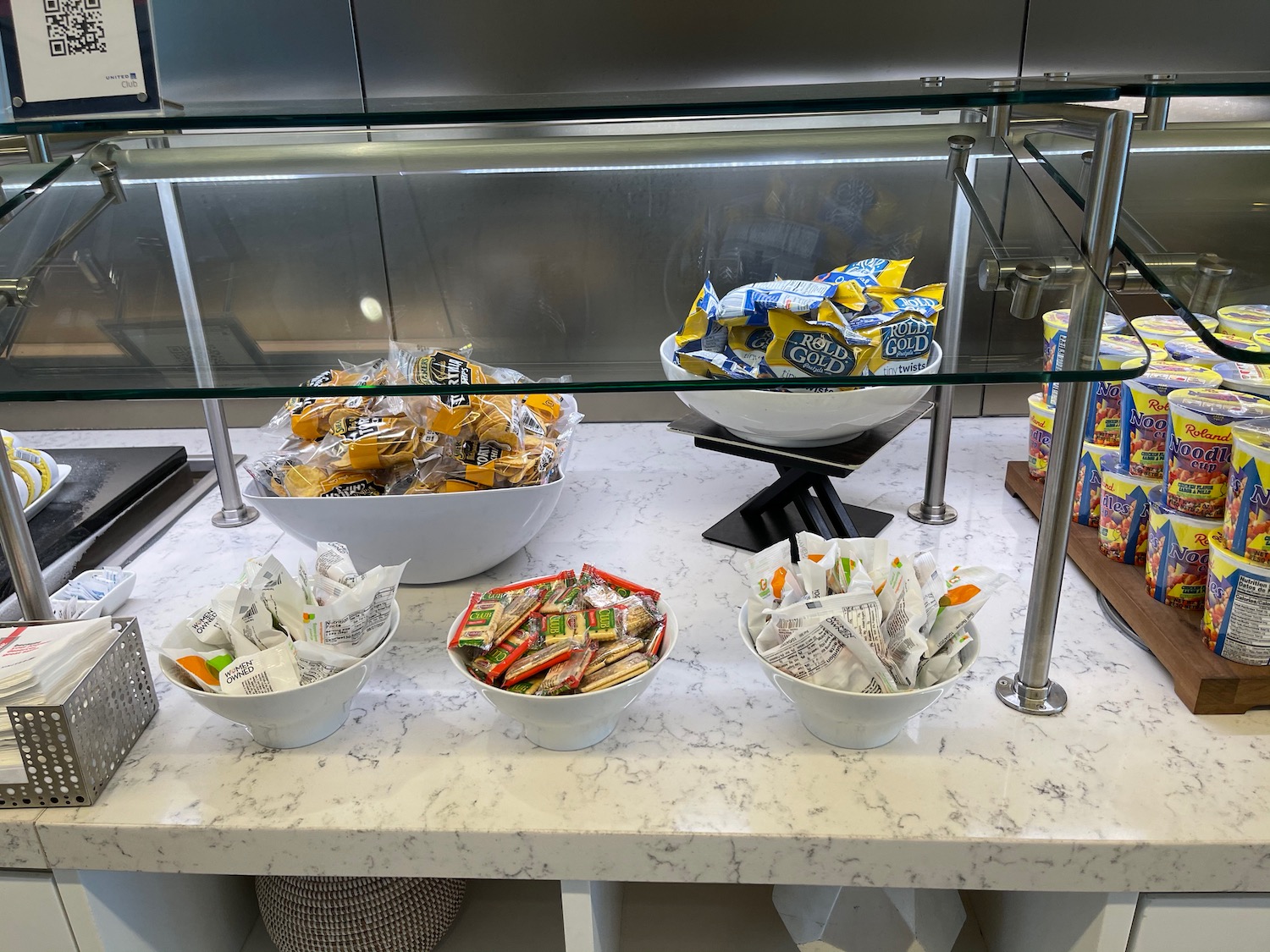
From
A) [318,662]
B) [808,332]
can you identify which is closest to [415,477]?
[318,662]

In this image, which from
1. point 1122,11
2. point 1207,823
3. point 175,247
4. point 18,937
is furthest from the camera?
point 1122,11

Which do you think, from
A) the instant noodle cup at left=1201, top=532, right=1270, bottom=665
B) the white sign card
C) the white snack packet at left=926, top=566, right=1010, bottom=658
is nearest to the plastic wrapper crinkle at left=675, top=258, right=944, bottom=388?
the white snack packet at left=926, top=566, right=1010, bottom=658

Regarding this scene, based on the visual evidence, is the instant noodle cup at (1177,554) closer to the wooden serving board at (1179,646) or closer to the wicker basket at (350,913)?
the wooden serving board at (1179,646)

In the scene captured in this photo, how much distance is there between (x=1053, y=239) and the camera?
762 mm

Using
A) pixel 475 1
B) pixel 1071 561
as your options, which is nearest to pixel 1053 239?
pixel 1071 561

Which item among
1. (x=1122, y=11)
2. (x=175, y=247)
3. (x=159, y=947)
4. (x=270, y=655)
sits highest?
(x=1122, y=11)

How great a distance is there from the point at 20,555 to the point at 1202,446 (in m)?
1.12

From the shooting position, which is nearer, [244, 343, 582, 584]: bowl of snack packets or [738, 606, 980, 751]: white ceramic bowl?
[738, 606, 980, 751]: white ceramic bowl

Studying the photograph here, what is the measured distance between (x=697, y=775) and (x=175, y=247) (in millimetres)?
734

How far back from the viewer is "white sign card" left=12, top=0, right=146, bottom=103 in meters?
0.86

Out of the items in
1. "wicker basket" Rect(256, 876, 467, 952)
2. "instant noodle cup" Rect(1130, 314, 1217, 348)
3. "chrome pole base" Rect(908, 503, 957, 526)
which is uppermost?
"instant noodle cup" Rect(1130, 314, 1217, 348)

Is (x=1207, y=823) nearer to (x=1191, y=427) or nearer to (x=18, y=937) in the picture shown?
(x=1191, y=427)

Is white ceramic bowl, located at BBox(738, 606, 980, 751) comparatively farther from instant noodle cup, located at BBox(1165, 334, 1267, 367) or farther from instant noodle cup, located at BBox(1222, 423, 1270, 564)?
instant noodle cup, located at BBox(1165, 334, 1267, 367)

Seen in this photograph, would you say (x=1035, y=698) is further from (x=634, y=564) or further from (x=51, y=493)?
(x=51, y=493)
